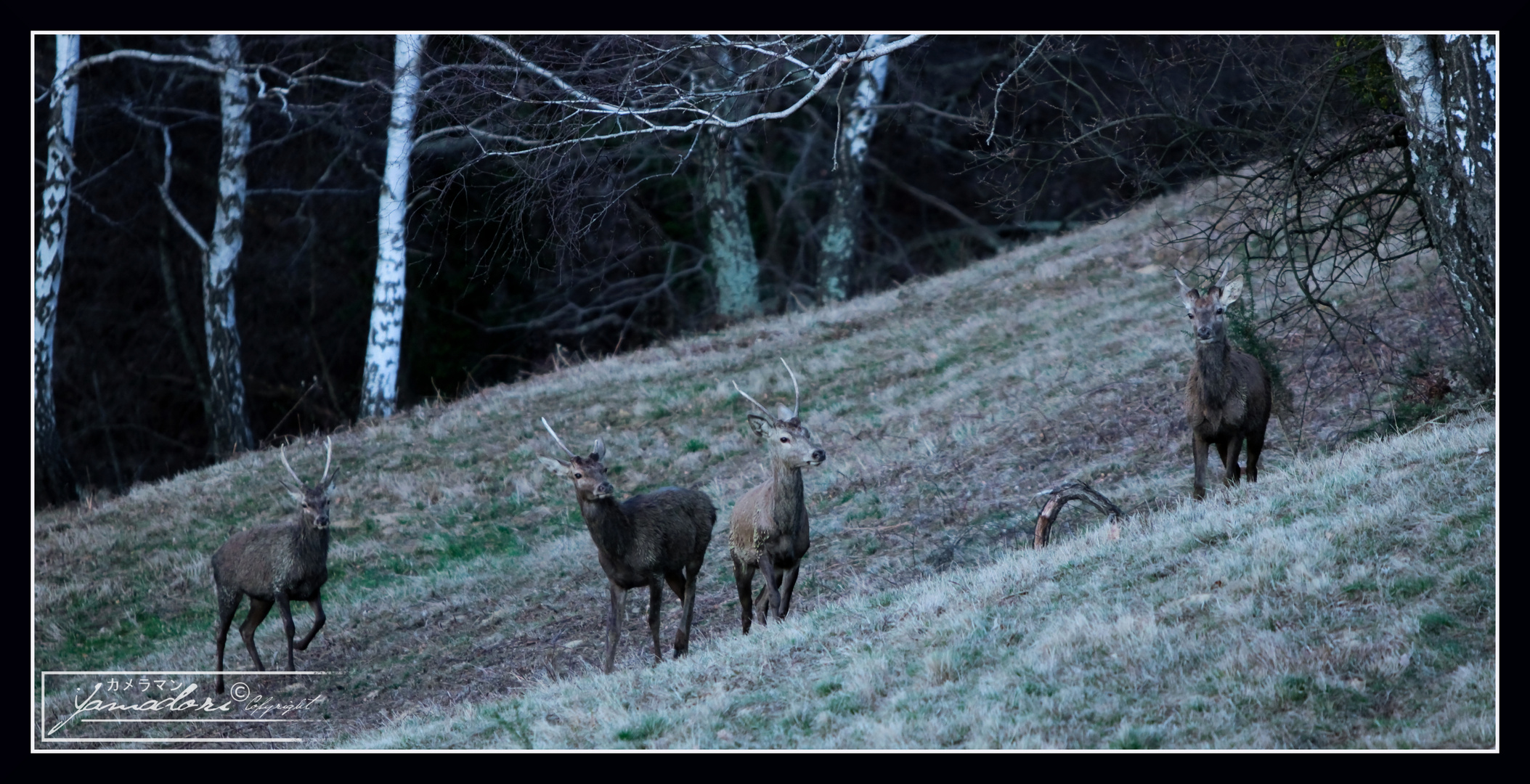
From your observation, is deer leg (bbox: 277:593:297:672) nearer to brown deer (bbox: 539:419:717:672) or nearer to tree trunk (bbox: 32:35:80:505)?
brown deer (bbox: 539:419:717:672)

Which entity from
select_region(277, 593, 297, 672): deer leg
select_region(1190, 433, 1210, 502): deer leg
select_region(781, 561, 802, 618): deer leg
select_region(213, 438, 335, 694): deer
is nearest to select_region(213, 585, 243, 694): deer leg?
select_region(213, 438, 335, 694): deer

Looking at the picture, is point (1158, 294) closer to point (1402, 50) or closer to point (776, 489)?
point (1402, 50)

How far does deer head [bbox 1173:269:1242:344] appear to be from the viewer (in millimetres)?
9688

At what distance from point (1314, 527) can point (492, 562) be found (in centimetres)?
794

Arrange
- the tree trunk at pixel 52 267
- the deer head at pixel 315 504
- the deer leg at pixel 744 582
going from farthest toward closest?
1. the tree trunk at pixel 52 267
2. the deer head at pixel 315 504
3. the deer leg at pixel 744 582

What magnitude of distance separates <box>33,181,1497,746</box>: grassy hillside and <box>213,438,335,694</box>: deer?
47 centimetres

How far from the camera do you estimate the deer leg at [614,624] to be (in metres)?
9.09

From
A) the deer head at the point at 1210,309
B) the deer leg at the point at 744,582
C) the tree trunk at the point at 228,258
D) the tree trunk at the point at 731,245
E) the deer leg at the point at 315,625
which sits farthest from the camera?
the tree trunk at the point at 731,245

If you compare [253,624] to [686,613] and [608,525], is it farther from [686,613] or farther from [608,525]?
[686,613]

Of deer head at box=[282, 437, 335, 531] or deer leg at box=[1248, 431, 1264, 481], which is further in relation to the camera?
deer head at box=[282, 437, 335, 531]

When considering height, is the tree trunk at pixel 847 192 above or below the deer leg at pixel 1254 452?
above

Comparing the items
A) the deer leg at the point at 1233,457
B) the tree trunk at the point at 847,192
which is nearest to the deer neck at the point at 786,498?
the deer leg at the point at 1233,457
